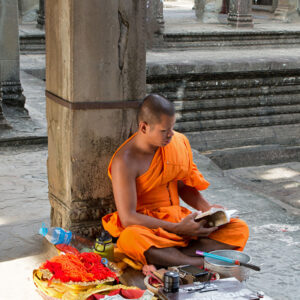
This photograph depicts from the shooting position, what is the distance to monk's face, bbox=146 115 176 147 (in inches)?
123

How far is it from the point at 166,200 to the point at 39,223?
0.99 metres

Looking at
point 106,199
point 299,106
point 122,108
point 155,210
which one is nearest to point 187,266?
point 155,210

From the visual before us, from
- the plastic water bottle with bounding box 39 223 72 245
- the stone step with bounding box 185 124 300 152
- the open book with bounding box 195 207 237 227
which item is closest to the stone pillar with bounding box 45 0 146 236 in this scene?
the plastic water bottle with bounding box 39 223 72 245

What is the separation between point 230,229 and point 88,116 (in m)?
1.01

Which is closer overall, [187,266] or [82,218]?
[187,266]

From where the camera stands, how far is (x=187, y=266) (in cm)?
312

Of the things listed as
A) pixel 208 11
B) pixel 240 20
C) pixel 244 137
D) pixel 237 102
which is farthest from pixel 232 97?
pixel 208 11

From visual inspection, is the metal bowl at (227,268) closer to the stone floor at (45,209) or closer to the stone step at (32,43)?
the stone floor at (45,209)

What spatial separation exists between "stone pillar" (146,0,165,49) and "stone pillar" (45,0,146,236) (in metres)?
8.49

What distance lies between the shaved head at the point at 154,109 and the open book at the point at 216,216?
550 mm

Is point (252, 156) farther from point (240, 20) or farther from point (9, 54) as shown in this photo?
point (240, 20)

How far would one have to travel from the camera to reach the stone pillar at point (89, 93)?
3.13m

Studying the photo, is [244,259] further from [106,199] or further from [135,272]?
[106,199]

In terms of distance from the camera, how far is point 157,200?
3.37 meters
